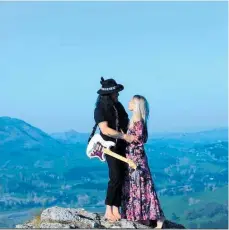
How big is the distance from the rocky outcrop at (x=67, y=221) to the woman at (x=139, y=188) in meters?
0.21

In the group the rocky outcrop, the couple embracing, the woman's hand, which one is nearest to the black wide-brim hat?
the couple embracing

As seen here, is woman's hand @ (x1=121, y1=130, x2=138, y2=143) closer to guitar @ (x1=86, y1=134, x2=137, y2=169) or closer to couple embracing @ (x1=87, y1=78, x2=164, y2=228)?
couple embracing @ (x1=87, y1=78, x2=164, y2=228)

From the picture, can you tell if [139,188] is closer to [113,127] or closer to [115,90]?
[113,127]

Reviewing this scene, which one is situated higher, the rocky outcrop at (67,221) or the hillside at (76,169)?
the hillside at (76,169)

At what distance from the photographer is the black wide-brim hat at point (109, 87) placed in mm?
10016

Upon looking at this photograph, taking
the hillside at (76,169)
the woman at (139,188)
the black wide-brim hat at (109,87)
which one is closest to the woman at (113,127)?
the black wide-brim hat at (109,87)

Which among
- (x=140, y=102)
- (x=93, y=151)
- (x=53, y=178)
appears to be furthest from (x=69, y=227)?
(x=53, y=178)

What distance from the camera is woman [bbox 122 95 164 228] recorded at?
10148mm

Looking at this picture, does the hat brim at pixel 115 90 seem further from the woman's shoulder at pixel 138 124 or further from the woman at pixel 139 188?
the woman's shoulder at pixel 138 124

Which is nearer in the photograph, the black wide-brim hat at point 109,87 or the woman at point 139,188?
the black wide-brim hat at point 109,87

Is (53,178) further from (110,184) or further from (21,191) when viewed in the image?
(110,184)

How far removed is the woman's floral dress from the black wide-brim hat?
0.84m

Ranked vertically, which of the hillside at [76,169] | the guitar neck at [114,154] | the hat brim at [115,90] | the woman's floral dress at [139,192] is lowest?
the woman's floral dress at [139,192]

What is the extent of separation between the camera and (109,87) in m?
10.0
